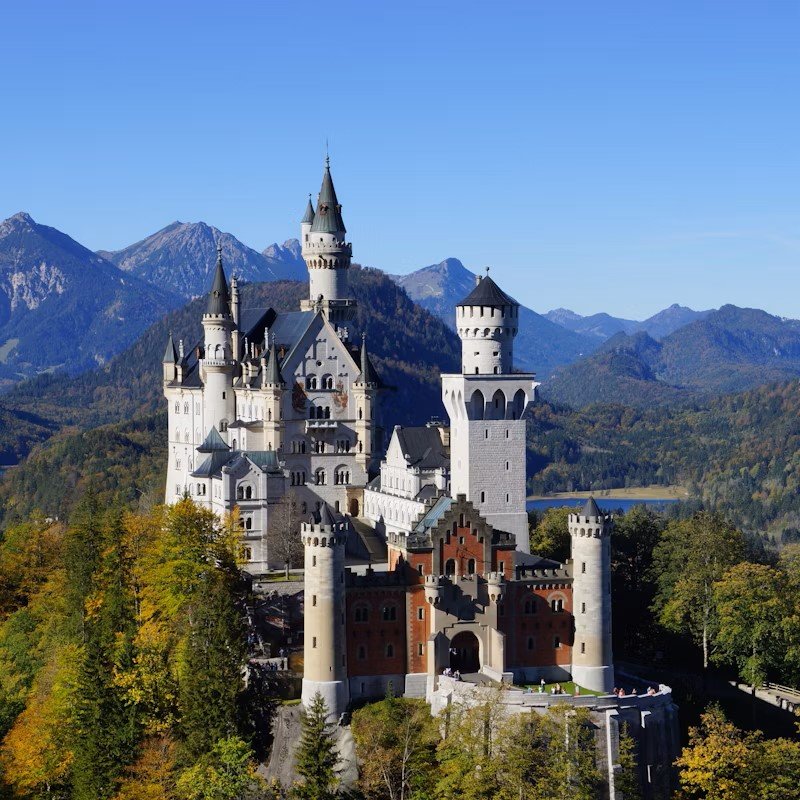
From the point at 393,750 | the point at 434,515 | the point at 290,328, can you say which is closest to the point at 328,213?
the point at 290,328

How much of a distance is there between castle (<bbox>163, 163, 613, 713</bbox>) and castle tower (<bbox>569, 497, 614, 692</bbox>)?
0.30 ft

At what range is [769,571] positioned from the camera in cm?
10088

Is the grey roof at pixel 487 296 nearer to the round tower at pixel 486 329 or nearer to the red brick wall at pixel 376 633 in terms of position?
the round tower at pixel 486 329

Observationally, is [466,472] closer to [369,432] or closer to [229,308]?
[369,432]

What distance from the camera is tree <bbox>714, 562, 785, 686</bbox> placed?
97.0m

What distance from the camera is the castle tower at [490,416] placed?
96.9m

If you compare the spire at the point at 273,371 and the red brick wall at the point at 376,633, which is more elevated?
the spire at the point at 273,371

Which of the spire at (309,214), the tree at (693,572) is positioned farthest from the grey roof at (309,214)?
the tree at (693,572)

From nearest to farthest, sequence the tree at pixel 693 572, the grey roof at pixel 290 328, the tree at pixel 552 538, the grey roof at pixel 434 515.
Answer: the grey roof at pixel 434 515 < the tree at pixel 693 572 < the tree at pixel 552 538 < the grey roof at pixel 290 328

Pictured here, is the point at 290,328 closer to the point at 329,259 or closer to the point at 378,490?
the point at 329,259

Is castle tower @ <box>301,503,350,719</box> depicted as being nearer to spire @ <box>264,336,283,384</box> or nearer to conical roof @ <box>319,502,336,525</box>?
conical roof @ <box>319,502,336,525</box>

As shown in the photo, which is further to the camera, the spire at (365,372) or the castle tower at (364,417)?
the spire at (365,372)

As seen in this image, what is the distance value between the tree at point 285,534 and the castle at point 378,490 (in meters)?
0.54

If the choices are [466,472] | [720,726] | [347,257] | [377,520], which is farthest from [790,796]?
[347,257]
